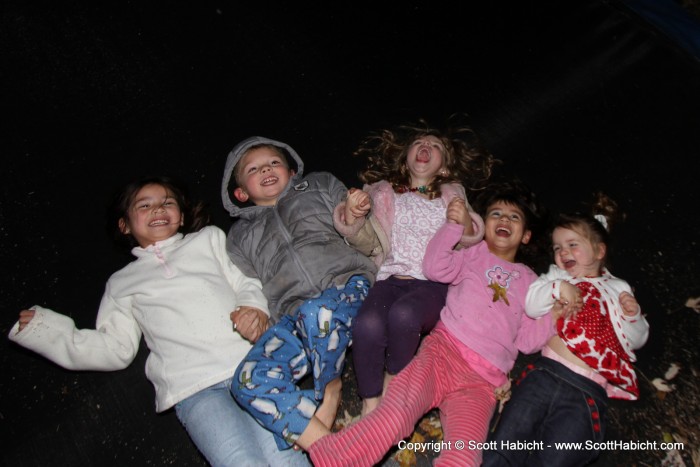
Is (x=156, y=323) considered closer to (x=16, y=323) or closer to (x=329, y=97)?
(x=16, y=323)

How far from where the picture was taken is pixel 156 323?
55.7 inches

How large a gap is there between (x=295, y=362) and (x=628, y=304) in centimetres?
94

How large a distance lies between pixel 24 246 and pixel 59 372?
0.42m

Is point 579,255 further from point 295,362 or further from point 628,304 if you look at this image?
point 295,362

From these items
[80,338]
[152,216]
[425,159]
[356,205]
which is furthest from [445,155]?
[80,338]

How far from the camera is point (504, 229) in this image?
4.99 ft

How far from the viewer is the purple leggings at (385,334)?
4.35 ft

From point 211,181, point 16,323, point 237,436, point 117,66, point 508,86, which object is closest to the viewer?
point 237,436

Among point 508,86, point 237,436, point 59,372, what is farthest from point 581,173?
point 59,372

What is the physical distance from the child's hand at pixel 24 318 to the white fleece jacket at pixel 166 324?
12mm

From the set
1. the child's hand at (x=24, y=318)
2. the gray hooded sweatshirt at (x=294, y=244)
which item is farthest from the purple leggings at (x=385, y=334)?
the child's hand at (x=24, y=318)

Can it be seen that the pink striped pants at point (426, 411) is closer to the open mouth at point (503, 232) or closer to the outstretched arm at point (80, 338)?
the open mouth at point (503, 232)

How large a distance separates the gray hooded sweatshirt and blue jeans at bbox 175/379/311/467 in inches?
10.7

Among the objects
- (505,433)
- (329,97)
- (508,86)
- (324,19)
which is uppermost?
(324,19)
